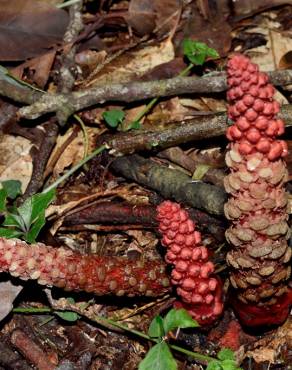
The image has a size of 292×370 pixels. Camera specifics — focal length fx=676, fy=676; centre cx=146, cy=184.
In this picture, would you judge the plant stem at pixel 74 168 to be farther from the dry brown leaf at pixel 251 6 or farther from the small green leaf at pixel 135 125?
the dry brown leaf at pixel 251 6

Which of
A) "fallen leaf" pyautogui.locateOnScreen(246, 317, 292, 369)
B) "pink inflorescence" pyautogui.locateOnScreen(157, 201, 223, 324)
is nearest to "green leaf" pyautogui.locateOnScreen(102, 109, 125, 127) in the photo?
"pink inflorescence" pyautogui.locateOnScreen(157, 201, 223, 324)

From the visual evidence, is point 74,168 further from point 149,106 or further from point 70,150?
point 149,106

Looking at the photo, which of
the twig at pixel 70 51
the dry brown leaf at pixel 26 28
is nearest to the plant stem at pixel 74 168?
the twig at pixel 70 51

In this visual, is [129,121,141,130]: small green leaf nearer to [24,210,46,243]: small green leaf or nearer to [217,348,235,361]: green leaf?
[24,210,46,243]: small green leaf

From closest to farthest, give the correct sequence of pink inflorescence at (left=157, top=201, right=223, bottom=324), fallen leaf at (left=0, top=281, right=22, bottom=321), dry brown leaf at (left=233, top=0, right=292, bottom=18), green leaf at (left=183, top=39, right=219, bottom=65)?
pink inflorescence at (left=157, top=201, right=223, bottom=324), fallen leaf at (left=0, top=281, right=22, bottom=321), green leaf at (left=183, top=39, right=219, bottom=65), dry brown leaf at (left=233, top=0, right=292, bottom=18)

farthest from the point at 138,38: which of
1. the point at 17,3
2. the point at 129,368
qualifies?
the point at 129,368

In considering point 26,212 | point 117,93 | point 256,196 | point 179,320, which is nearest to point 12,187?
point 26,212
